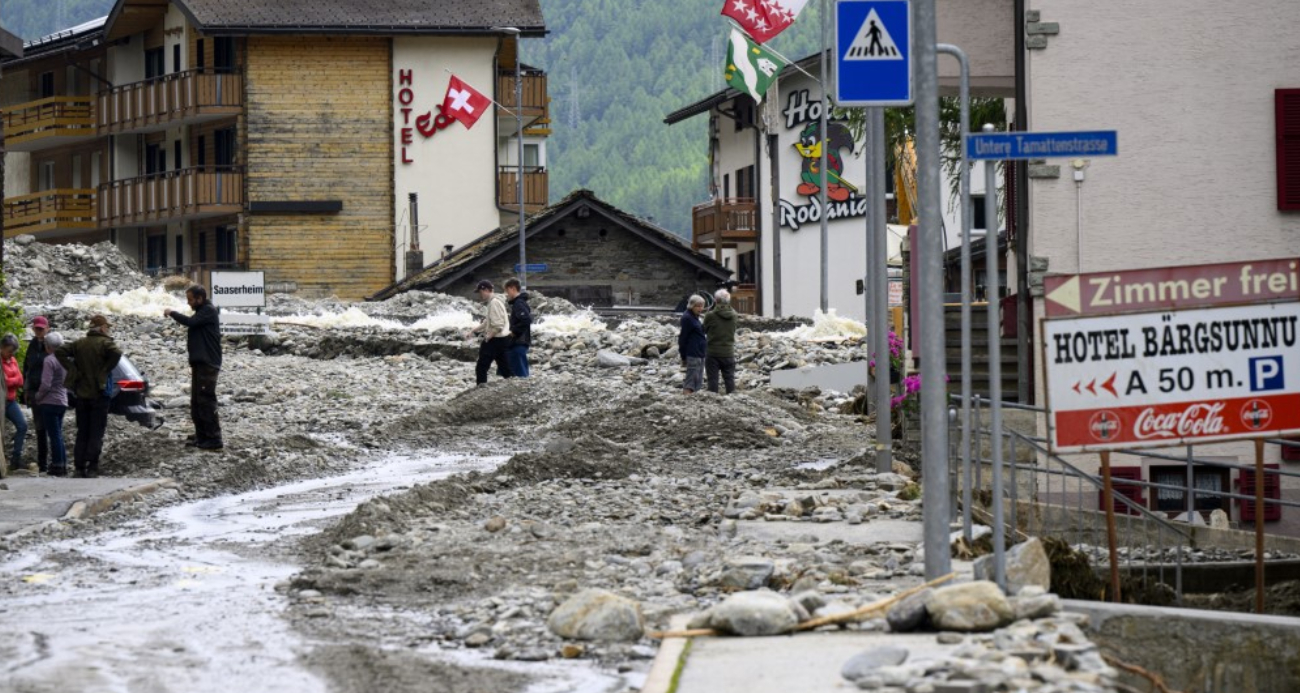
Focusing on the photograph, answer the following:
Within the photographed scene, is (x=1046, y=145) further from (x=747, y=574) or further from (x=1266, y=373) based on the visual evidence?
(x=747, y=574)

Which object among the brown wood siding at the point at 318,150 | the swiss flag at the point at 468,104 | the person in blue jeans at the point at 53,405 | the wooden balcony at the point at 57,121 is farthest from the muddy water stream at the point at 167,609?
the wooden balcony at the point at 57,121

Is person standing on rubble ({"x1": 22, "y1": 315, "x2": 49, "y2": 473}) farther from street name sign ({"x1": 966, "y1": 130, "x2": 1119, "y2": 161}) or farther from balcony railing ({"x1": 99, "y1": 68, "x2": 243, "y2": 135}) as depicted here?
balcony railing ({"x1": 99, "y1": 68, "x2": 243, "y2": 135})

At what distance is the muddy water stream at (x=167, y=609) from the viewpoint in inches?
384

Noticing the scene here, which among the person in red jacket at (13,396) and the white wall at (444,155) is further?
the white wall at (444,155)

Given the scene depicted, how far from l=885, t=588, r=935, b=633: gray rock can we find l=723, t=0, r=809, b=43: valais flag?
1371 inches

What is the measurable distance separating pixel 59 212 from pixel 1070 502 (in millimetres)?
58646

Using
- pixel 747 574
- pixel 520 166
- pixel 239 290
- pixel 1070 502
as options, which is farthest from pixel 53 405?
pixel 520 166

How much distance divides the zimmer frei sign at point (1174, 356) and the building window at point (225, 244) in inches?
2249

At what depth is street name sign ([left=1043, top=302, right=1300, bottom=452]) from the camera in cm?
1130

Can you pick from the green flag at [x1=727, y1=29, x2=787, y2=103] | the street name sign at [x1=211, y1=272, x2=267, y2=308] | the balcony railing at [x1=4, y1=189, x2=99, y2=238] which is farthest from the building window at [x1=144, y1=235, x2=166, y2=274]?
the street name sign at [x1=211, y1=272, x2=267, y2=308]

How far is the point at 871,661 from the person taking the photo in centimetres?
930

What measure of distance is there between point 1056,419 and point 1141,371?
1.80 feet

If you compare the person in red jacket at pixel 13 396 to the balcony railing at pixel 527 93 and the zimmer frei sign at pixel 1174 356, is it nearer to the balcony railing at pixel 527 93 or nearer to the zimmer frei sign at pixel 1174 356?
the zimmer frei sign at pixel 1174 356

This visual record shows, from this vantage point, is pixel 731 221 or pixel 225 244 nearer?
pixel 225 244
